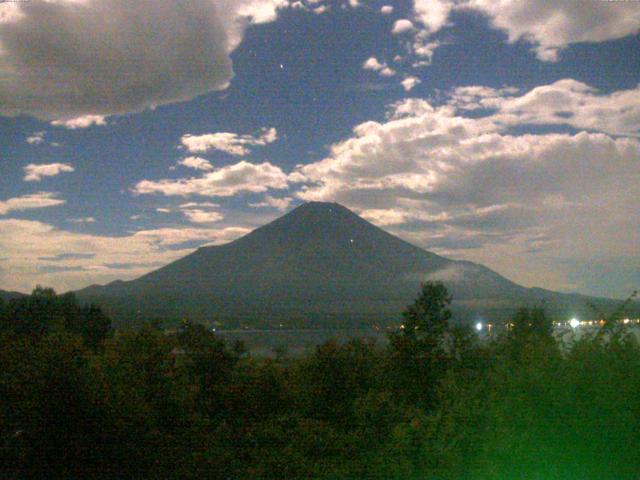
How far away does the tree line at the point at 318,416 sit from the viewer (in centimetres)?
528

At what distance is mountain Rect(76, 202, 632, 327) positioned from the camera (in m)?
57.2

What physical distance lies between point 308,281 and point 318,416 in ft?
283

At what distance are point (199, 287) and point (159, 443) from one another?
75.9 m

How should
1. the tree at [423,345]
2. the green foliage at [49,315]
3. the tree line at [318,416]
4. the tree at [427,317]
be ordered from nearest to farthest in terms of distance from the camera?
1. the tree line at [318,416]
2. the tree at [423,345]
3. the tree at [427,317]
4. the green foliage at [49,315]

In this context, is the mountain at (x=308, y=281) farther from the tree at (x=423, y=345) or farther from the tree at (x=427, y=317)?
the tree at (x=423, y=345)

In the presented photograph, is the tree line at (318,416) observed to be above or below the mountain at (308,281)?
below

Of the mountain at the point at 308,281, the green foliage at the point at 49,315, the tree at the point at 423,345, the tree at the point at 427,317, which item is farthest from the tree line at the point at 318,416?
the mountain at the point at 308,281

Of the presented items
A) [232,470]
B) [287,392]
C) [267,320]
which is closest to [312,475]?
[232,470]

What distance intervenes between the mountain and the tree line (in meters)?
28.5

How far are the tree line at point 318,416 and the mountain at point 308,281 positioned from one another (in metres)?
28.5

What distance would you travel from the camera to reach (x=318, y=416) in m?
9.78

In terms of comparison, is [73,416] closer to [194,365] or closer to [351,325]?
[194,365]

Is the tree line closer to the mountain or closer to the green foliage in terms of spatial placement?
the green foliage

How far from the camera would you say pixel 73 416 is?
7152 millimetres
